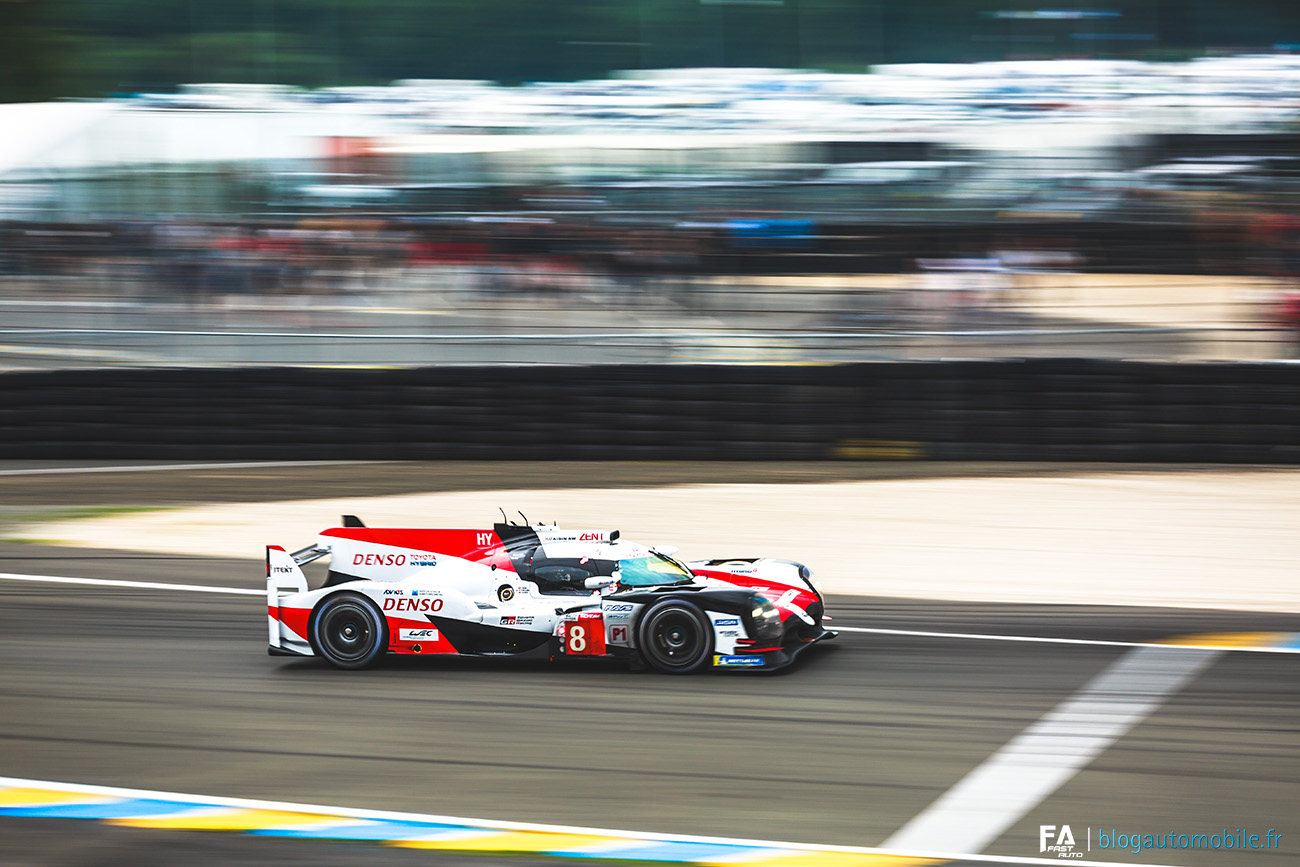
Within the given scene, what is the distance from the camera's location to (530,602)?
651 cm

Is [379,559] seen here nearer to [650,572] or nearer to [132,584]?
[650,572]

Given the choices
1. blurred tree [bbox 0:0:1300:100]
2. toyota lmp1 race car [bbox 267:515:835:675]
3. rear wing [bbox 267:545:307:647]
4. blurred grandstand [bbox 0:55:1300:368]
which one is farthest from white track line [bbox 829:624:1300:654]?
blurred tree [bbox 0:0:1300:100]

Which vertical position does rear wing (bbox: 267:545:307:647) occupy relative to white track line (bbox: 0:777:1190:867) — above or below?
above

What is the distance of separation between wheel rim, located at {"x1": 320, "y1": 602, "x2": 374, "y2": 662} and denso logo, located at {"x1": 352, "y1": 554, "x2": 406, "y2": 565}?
20cm

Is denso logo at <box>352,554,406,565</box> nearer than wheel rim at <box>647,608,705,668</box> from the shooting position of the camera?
No

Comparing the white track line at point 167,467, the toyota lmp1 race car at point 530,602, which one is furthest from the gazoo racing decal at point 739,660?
the white track line at point 167,467

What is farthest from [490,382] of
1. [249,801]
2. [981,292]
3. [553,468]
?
[249,801]

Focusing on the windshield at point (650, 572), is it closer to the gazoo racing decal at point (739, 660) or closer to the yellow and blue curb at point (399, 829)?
the gazoo racing decal at point (739, 660)

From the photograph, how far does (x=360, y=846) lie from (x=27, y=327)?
445 inches

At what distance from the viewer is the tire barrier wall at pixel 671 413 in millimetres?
12297

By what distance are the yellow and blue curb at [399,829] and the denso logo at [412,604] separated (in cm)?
167

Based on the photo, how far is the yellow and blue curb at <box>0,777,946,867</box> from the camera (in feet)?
14.5

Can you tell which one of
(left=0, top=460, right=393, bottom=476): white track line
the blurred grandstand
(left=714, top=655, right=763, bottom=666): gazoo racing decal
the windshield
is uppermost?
the blurred grandstand

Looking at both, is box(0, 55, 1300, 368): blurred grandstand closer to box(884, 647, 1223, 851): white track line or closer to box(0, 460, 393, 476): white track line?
box(0, 460, 393, 476): white track line
